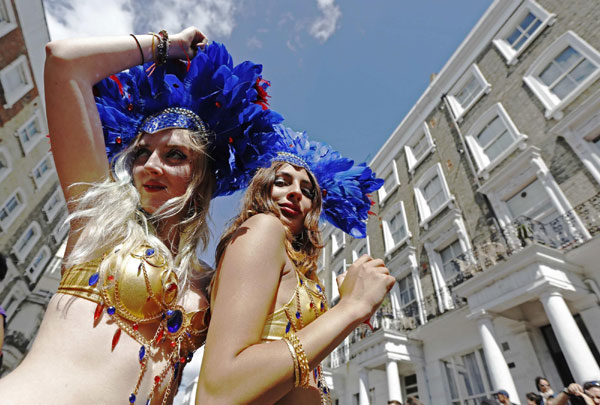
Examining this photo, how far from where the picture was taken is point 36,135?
18.0 metres

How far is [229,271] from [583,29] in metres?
14.5

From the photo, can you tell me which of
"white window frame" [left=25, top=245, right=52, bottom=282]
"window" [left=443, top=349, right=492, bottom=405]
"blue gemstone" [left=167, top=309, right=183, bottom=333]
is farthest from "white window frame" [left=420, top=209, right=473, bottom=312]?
"white window frame" [left=25, top=245, right=52, bottom=282]

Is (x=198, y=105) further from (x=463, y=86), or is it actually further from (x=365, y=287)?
(x=463, y=86)

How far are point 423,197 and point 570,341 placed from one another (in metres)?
9.28

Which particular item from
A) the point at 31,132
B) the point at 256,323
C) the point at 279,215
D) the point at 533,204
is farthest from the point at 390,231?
the point at 31,132

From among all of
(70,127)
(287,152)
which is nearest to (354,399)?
(287,152)

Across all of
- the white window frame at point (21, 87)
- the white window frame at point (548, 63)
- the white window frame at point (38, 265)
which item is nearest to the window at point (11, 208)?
the white window frame at point (38, 265)

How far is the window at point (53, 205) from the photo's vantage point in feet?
68.6

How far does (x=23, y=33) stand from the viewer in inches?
616

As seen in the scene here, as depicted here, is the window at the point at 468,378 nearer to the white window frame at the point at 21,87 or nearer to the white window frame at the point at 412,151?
the white window frame at the point at 412,151

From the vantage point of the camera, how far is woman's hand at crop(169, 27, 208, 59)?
160cm

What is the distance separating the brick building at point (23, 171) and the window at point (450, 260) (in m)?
15.9

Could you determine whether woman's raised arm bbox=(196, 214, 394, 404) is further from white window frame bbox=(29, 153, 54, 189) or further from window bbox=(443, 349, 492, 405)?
white window frame bbox=(29, 153, 54, 189)

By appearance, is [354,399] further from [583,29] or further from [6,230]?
[6,230]
